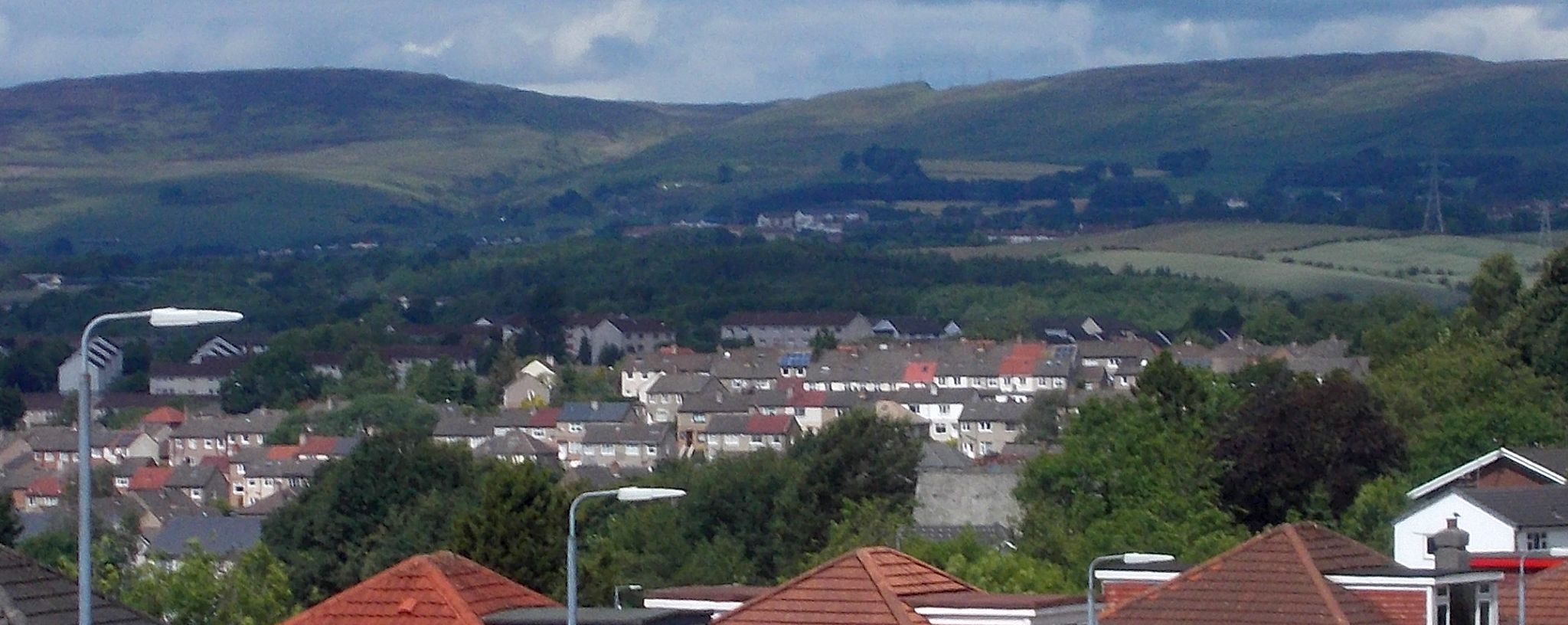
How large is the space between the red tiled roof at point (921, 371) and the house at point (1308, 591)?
135m

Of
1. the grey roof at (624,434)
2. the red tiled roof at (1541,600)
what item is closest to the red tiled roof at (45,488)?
the grey roof at (624,434)

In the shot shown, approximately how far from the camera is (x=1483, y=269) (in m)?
81.9

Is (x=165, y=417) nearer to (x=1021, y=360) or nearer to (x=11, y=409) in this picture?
(x=11, y=409)

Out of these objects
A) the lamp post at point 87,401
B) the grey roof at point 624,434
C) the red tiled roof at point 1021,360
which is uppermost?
the lamp post at point 87,401

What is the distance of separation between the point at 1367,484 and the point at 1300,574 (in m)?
27.5

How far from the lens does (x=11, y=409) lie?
559 feet

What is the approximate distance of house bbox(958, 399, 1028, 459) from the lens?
13412cm

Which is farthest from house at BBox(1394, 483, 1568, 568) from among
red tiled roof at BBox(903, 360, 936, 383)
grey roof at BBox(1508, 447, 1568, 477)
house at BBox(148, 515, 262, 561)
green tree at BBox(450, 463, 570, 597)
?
red tiled roof at BBox(903, 360, 936, 383)

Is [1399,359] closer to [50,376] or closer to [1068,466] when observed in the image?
[1068,466]

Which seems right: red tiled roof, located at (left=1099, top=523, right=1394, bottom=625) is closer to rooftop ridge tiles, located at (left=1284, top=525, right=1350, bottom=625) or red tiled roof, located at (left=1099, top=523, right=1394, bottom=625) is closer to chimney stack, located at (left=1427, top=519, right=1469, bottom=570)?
rooftop ridge tiles, located at (left=1284, top=525, right=1350, bottom=625)

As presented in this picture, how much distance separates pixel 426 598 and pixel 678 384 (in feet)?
440

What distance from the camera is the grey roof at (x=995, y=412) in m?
138

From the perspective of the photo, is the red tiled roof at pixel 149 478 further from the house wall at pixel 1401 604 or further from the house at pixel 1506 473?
the house wall at pixel 1401 604

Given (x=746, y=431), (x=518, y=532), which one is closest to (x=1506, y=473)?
(x=518, y=532)
